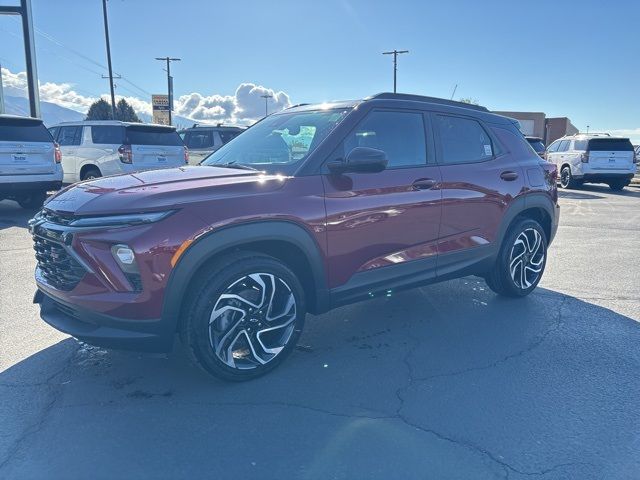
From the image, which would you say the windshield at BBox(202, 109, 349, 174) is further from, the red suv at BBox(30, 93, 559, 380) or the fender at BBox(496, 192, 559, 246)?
the fender at BBox(496, 192, 559, 246)

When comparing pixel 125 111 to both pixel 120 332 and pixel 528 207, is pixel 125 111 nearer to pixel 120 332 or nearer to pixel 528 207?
pixel 528 207

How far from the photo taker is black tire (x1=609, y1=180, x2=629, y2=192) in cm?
1700

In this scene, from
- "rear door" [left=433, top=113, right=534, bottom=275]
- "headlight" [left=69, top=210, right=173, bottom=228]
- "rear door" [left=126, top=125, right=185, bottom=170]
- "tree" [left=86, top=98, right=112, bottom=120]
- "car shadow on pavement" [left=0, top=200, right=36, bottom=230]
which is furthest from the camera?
"tree" [left=86, top=98, right=112, bottom=120]

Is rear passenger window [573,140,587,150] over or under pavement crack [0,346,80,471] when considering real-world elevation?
over

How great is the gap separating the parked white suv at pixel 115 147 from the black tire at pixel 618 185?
1413cm

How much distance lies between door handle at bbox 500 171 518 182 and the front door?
93 cm

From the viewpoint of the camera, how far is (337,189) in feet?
11.3

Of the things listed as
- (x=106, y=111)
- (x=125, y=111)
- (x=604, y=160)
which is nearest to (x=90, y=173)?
(x=604, y=160)

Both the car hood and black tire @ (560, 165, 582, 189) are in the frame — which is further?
black tire @ (560, 165, 582, 189)

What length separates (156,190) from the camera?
118 inches

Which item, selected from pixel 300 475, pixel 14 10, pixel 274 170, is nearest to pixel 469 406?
pixel 300 475

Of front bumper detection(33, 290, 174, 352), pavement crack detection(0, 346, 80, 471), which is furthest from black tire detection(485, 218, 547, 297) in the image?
pavement crack detection(0, 346, 80, 471)

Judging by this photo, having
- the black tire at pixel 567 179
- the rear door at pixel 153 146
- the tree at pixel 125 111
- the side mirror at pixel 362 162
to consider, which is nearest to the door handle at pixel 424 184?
the side mirror at pixel 362 162

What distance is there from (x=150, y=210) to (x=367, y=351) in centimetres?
192
